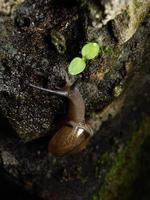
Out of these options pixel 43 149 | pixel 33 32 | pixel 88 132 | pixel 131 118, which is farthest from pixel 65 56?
pixel 131 118

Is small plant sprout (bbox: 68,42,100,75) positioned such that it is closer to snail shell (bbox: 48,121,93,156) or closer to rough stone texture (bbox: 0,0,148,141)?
rough stone texture (bbox: 0,0,148,141)

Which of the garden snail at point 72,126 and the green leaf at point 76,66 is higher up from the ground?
the green leaf at point 76,66

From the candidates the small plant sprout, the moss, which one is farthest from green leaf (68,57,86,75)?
the moss

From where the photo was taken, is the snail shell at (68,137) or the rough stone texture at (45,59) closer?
the rough stone texture at (45,59)

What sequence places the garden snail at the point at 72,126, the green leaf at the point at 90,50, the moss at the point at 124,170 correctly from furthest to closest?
the moss at the point at 124,170 → the garden snail at the point at 72,126 → the green leaf at the point at 90,50

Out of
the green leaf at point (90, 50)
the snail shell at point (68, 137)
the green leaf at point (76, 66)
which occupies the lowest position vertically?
the snail shell at point (68, 137)

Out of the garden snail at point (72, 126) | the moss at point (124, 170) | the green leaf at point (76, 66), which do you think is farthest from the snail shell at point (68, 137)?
the moss at point (124, 170)

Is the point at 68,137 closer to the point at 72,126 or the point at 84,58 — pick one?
the point at 72,126

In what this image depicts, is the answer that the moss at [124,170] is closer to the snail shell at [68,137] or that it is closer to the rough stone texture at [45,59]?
the snail shell at [68,137]
